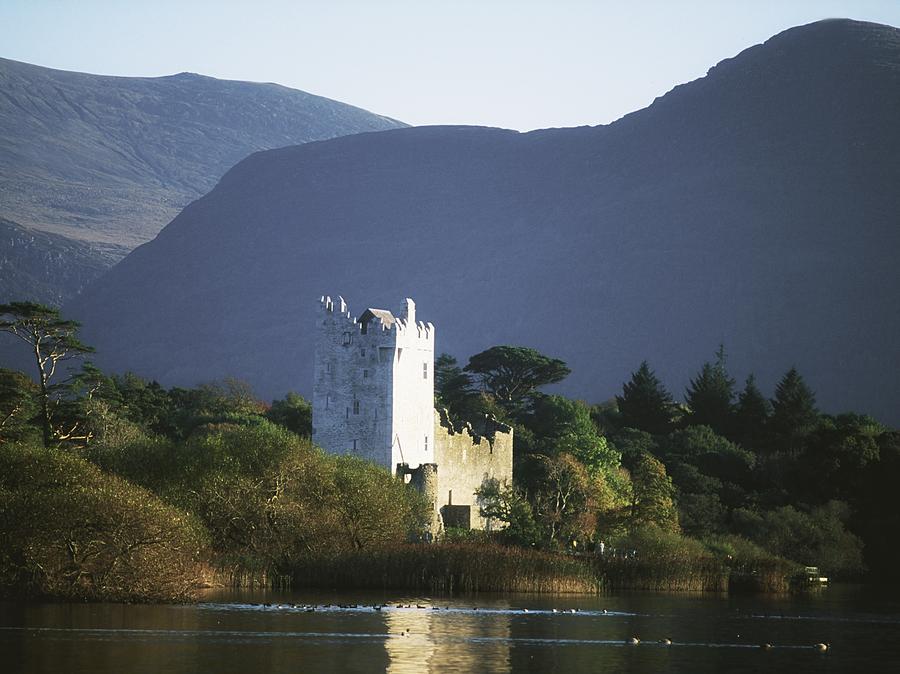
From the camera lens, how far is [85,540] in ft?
119

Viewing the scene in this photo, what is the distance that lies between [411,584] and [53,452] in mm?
11667

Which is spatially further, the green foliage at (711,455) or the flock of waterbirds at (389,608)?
the green foliage at (711,455)

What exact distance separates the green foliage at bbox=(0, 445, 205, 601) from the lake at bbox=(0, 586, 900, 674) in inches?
33.6

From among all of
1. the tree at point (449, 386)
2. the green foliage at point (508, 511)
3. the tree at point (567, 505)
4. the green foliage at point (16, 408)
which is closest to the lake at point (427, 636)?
the green foliage at point (508, 511)

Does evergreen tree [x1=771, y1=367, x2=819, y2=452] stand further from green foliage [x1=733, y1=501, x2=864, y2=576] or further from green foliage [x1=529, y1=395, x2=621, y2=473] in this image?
green foliage [x1=733, y1=501, x2=864, y2=576]

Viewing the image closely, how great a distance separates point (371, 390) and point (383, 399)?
733 millimetres

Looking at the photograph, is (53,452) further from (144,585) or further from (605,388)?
(605,388)

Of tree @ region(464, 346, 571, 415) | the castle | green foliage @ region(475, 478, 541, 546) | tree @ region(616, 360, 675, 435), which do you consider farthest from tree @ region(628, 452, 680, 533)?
tree @ region(464, 346, 571, 415)

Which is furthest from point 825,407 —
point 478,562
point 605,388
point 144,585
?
point 144,585

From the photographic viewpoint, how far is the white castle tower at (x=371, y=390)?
6406 cm

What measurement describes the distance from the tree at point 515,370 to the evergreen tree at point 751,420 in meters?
11.9

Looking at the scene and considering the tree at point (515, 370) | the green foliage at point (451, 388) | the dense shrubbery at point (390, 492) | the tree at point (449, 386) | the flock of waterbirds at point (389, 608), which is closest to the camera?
the dense shrubbery at point (390, 492)

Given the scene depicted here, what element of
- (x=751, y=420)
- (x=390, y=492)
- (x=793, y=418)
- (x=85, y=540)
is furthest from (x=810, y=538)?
(x=85, y=540)

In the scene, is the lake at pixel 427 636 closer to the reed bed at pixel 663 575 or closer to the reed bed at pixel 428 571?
the reed bed at pixel 428 571
